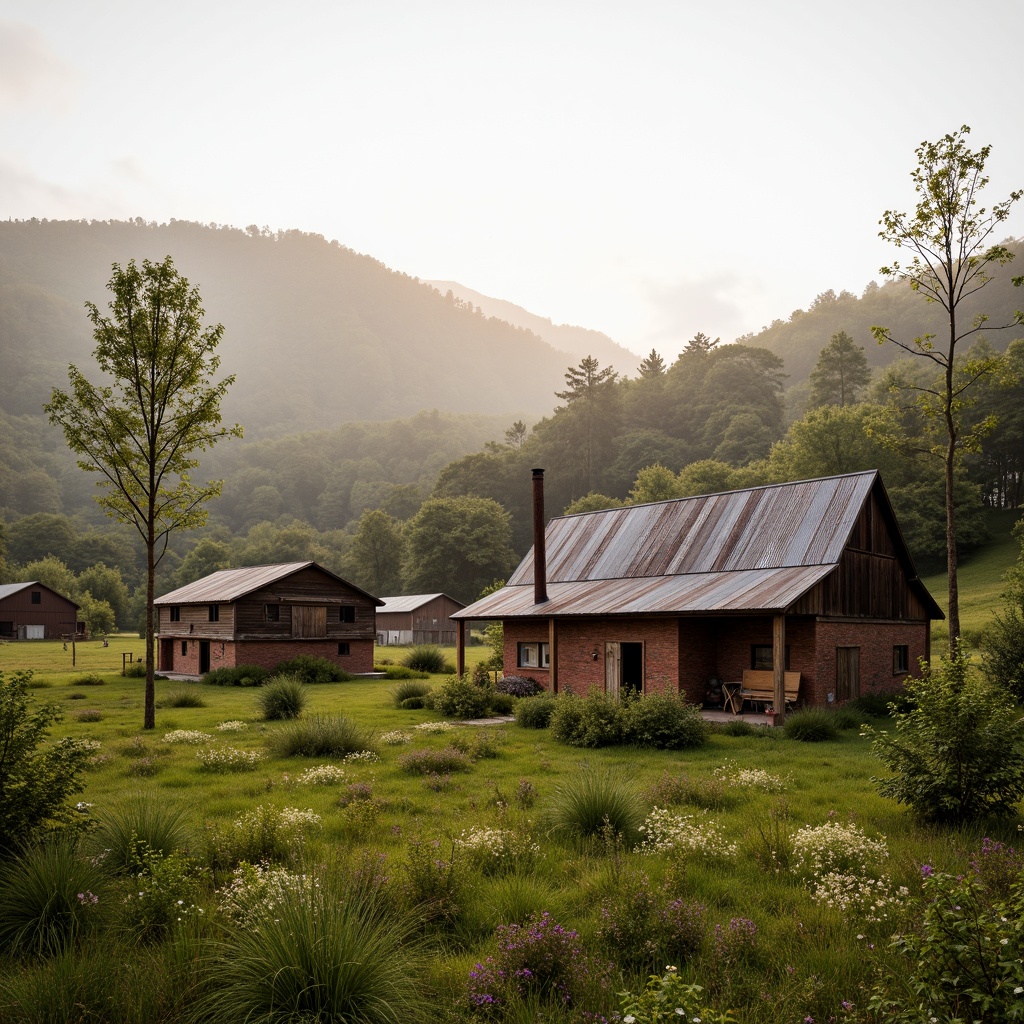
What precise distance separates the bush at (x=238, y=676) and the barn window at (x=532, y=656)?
13049 mm

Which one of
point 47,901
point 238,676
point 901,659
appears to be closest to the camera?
point 47,901

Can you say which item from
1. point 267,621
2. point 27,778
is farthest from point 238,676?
point 27,778

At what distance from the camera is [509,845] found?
8.85 metres

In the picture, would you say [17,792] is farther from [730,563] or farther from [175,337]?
[730,563]

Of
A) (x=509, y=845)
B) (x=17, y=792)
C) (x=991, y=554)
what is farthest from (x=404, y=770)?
(x=991, y=554)

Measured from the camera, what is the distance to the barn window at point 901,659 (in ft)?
89.4

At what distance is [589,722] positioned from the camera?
19234 mm

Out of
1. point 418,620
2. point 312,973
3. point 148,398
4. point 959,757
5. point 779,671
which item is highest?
point 148,398

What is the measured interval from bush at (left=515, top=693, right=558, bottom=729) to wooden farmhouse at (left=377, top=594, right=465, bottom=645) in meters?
49.3

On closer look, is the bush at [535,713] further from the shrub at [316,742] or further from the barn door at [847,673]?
the barn door at [847,673]

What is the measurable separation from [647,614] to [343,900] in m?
18.3

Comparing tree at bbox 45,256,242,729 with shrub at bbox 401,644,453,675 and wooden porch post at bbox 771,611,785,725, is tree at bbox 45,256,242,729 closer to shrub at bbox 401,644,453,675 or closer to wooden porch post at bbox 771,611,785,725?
wooden porch post at bbox 771,611,785,725

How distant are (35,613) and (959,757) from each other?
3129 inches

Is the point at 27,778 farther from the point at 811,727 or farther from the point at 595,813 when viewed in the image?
the point at 811,727
